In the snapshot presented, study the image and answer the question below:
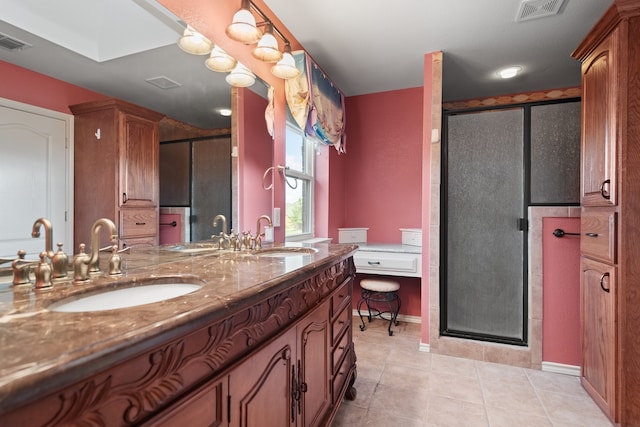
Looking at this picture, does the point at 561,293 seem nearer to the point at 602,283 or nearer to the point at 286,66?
the point at 602,283

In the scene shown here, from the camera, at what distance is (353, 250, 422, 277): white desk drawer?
9.77ft

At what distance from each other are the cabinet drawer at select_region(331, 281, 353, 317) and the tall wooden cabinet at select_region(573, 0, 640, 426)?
1428mm

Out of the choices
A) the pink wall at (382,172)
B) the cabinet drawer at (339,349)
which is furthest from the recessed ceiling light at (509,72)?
the cabinet drawer at (339,349)

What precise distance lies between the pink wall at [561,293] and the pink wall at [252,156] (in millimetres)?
2079

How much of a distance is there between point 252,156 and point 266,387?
1.43 metres

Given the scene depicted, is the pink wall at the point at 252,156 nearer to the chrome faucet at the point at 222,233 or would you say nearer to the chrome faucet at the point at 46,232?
the chrome faucet at the point at 222,233

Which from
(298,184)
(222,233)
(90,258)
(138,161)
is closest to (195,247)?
(222,233)

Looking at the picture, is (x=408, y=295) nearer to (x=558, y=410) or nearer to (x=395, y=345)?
(x=395, y=345)

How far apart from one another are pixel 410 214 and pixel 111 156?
2.95m

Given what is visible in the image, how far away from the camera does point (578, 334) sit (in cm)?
A: 233

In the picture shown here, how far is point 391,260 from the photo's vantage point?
306cm

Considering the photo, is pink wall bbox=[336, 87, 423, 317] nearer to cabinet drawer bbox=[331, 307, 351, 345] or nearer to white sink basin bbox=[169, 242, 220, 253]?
cabinet drawer bbox=[331, 307, 351, 345]

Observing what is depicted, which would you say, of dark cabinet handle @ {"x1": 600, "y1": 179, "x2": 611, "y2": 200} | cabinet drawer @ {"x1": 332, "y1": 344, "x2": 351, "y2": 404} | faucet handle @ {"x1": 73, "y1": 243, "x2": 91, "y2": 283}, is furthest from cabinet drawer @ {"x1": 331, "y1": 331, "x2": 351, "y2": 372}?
dark cabinet handle @ {"x1": 600, "y1": 179, "x2": 611, "y2": 200}

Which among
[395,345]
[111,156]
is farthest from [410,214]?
[111,156]
